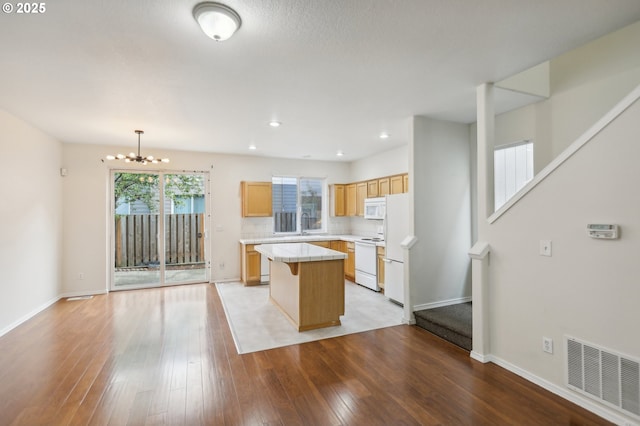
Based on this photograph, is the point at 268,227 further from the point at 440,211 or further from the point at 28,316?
the point at 28,316

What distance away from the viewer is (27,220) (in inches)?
162

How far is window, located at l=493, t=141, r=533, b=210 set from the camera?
3.73 metres

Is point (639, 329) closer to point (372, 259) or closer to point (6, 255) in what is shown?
point (372, 259)

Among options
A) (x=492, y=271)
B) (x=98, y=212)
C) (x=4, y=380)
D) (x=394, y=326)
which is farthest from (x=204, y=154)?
(x=492, y=271)

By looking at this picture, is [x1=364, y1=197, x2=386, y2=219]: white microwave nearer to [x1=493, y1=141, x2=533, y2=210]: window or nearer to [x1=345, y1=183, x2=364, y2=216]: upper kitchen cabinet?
[x1=345, y1=183, x2=364, y2=216]: upper kitchen cabinet

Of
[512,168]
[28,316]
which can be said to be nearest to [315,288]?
[512,168]

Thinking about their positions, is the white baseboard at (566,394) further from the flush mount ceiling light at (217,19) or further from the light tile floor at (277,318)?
the flush mount ceiling light at (217,19)

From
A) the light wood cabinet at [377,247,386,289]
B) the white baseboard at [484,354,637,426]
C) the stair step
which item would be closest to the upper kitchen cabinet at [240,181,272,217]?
the light wood cabinet at [377,247,386,289]

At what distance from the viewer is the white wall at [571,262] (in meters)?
1.98

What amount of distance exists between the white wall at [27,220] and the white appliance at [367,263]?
5142mm

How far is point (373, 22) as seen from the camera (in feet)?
6.47

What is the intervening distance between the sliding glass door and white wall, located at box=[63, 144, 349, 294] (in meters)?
0.23

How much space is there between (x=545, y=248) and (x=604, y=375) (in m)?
0.95

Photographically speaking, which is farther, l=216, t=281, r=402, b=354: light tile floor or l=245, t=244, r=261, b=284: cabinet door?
l=245, t=244, r=261, b=284: cabinet door
